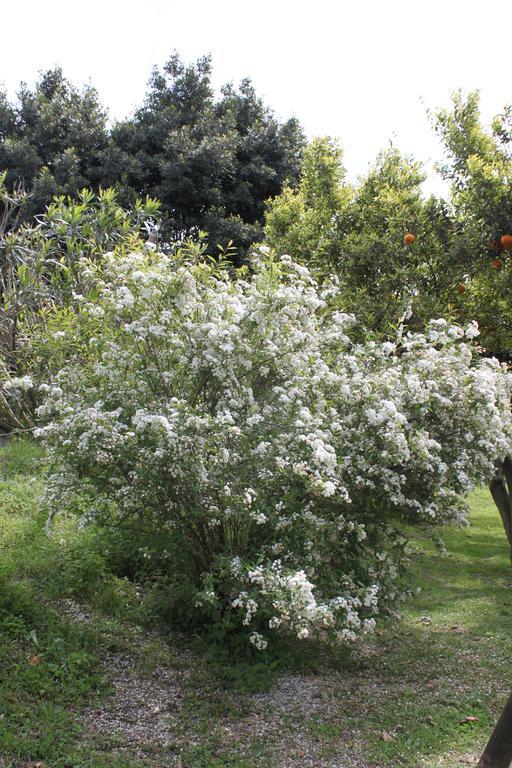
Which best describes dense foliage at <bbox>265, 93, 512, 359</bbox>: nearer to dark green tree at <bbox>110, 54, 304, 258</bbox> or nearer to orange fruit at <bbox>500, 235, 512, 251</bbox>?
orange fruit at <bbox>500, 235, 512, 251</bbox>

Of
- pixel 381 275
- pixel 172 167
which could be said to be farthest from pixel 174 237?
pixel 381 275

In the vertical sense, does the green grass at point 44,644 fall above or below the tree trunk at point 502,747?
above

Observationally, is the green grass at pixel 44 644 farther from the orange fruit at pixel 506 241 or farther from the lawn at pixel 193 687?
the orange fruit at pixel 506 241

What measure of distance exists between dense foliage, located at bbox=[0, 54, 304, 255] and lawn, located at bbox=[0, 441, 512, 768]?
1101 cm

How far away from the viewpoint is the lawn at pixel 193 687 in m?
3.85

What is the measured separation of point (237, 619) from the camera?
15.5 feet

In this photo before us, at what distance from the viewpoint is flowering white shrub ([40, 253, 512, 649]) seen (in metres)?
4.18

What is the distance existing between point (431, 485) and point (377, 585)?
782 mm

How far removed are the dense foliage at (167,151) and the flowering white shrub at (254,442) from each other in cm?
1080

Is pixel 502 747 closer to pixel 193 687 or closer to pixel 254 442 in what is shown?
pixel 193 687

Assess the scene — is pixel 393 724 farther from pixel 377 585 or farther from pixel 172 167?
pixel 172 167

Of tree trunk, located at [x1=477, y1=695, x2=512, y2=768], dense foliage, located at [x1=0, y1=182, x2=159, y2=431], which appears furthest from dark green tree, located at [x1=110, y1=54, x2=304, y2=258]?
tree trunk, located at [x1=477, y1=695, x2=512, y2=768]

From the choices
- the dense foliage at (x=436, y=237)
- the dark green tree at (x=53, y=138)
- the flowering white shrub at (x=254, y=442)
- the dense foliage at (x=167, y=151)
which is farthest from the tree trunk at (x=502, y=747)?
the dark green tree at (x=53, y=138)

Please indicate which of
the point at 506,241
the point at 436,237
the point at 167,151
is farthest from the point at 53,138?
the point at 506,241
